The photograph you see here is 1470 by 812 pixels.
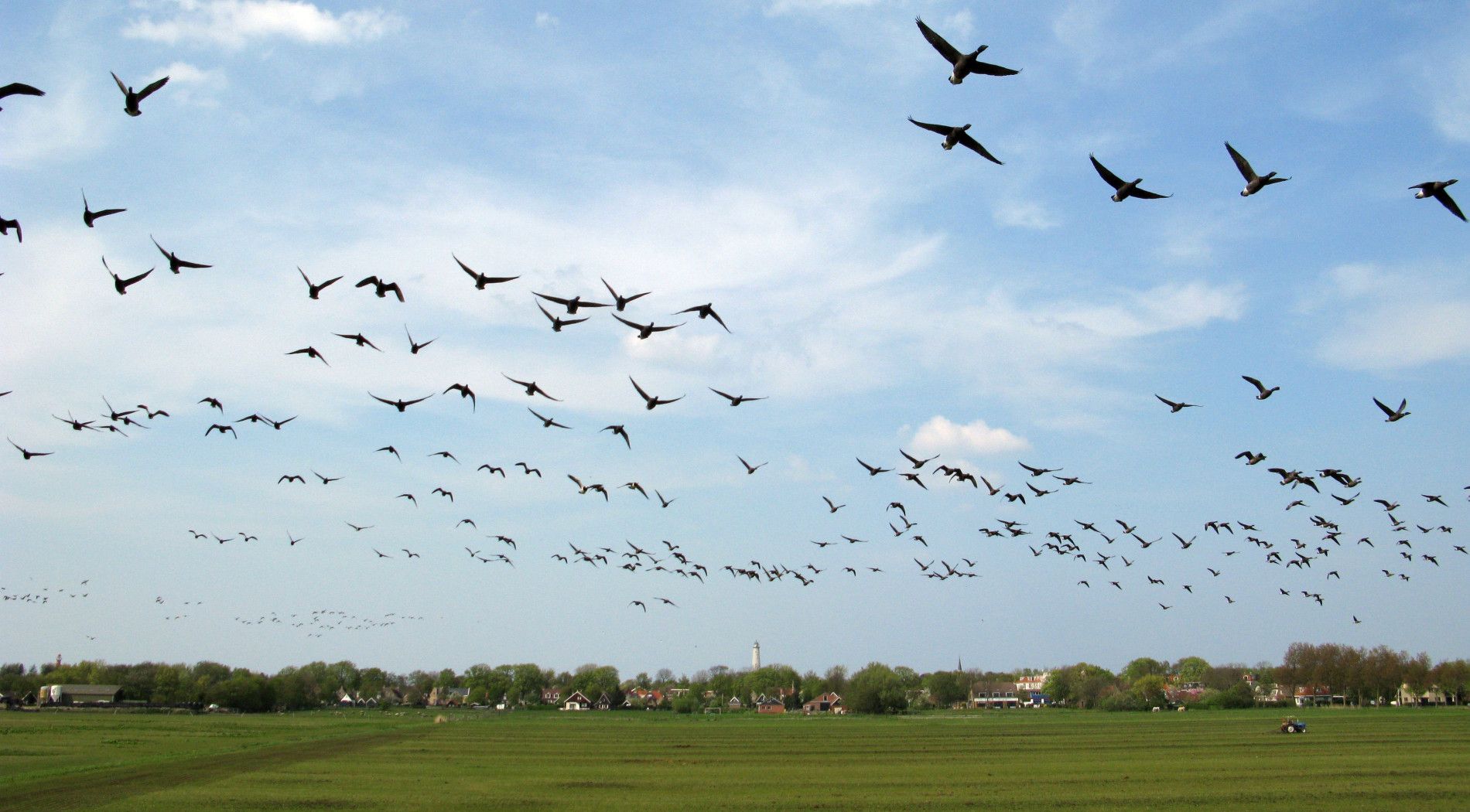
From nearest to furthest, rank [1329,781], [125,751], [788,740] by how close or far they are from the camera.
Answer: [1329,781] < [125,751] < [788,740]

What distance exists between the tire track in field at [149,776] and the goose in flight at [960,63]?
34062 mm

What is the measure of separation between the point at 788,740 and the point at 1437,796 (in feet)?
163

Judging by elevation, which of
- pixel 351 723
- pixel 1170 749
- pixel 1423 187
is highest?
pixel 1423 187


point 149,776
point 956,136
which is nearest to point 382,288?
point 956,136

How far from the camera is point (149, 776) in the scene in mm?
41406

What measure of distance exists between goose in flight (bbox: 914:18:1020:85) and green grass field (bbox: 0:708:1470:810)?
82.1 feet

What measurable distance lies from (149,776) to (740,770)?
26.7m

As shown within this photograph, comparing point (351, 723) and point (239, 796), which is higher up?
point (239, 796)

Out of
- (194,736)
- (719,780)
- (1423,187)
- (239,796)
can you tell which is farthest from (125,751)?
(1423,187)

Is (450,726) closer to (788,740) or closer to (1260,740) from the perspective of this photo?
(788,740)

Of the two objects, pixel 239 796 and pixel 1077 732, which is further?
pixel 1077 732

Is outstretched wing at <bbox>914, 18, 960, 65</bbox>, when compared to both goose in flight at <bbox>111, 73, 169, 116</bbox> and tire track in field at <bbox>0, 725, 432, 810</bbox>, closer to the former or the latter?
goose in flight at <bbox>111, 73, 169, 116</bbox>

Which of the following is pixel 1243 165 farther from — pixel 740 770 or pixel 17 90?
pixel 740 770

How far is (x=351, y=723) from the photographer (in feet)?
380
